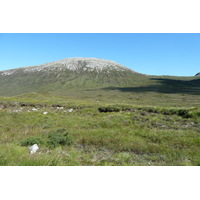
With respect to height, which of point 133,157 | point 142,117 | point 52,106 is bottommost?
point 52,106

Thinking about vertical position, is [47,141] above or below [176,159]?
below

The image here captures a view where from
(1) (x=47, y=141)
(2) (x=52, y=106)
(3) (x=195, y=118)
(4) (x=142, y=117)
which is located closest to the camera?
(1) (x=47, y=141)

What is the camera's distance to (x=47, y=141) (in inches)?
385

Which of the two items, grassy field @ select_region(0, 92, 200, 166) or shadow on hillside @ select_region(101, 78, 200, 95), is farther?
shadow on hillside @ select_region(101, 78, 200, 95)

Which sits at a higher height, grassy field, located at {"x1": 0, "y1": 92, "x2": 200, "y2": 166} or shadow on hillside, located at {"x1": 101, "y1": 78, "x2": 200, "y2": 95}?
grassy field, located at {"x1": 0, "y1": 92, "x2": 200, "y2": 166}

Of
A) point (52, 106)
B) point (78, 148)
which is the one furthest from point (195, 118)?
point (52, 106)

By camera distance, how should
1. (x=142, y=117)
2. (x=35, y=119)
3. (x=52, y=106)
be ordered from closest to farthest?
(x=142, y=117) < (x=35, y=119) < (x=52, y=106)

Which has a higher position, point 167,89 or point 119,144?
point 119,144

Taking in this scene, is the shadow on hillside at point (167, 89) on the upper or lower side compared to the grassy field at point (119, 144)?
lower

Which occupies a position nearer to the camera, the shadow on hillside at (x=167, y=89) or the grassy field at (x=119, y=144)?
the grassy field at (x=119, y=144)

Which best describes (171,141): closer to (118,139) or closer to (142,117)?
(118,139)

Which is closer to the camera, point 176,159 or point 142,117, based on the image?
point 176,159

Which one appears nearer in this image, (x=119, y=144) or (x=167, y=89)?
(x=119, y=144)

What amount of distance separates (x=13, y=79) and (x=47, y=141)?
221498 mm
